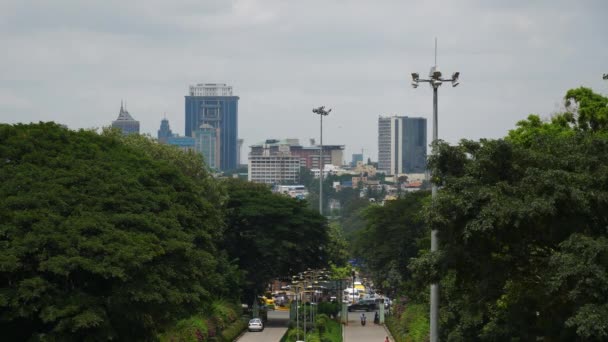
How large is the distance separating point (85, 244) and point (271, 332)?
2905 centimetres

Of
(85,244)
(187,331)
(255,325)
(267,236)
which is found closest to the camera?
(85,244)

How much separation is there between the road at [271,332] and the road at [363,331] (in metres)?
3.27

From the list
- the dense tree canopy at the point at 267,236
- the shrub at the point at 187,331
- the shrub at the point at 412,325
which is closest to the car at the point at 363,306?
the dense tree canopy at the point at 267,236

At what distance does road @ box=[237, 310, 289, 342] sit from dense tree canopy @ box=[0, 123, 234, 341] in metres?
15.6

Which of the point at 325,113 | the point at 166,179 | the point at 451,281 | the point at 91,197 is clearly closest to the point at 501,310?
the point at 451,281

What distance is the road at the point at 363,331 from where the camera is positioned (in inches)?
2199

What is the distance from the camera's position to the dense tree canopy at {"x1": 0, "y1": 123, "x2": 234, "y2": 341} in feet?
102

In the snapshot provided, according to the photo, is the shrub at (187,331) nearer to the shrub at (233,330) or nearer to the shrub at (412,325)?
the shrub at (233,330)

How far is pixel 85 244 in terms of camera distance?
3183cm

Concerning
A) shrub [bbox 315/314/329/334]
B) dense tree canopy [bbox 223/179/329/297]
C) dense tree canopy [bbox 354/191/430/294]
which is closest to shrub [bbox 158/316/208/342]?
shrub [bbox 315/314/329/334]

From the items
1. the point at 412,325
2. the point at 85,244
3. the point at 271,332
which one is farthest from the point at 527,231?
the point at 271,332

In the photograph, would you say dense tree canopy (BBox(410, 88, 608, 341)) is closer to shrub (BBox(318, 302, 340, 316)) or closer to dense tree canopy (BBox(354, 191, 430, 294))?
dense tree canopy (BBox(354, 191, 430, 294))

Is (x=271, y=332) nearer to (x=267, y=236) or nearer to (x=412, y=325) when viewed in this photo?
(x=267, y=236)

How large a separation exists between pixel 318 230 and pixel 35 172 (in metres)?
34.3
